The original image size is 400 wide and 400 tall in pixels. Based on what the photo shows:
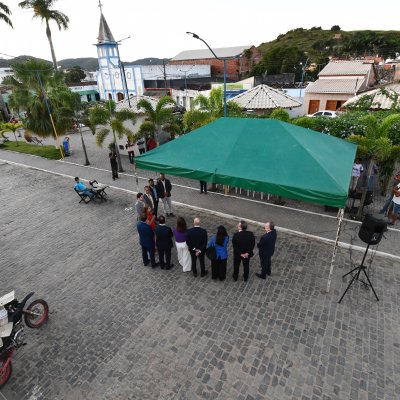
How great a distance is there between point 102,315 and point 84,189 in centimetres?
681

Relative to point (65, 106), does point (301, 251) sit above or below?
below

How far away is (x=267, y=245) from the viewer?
620cm

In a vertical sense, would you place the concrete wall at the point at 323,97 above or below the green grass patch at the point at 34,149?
above

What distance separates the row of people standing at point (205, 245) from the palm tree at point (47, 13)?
3641 cm

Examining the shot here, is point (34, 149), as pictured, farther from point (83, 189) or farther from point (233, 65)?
point (233, 65)

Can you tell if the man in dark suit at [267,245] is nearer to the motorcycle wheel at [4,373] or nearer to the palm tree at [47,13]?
the motorcycle wheel at [4,373]

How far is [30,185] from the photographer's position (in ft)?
47.7

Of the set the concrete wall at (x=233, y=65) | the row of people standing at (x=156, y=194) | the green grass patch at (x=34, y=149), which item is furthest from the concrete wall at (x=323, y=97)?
the concrete wall at (x=233, y=65)

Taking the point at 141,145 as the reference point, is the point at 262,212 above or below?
below

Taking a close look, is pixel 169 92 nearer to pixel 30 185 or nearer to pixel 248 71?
pixel 30 185

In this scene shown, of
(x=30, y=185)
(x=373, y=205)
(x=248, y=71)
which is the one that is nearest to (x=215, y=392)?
(x=373, y=205)

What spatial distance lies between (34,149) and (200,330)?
71.9 feet

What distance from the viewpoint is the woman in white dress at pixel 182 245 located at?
257 inches

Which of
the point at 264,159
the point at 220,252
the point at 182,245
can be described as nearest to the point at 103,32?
the point at 264,159
